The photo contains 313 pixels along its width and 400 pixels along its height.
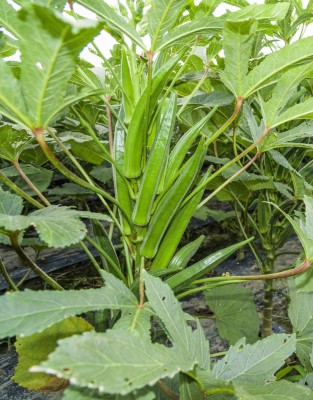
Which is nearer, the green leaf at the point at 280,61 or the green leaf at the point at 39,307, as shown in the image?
the green leaf at the point at 39,307

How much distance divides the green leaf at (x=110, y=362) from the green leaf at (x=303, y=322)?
0.41m

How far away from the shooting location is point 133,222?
0.57 metres

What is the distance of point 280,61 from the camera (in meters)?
0.50

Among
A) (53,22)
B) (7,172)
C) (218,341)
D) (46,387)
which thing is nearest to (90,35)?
(53,22)

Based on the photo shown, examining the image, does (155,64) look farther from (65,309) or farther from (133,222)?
(65,309)

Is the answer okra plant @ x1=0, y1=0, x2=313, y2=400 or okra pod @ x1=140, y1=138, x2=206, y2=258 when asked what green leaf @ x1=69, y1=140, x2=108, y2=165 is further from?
okra pod @ x1=140, y1=138, x2=206, y2=258

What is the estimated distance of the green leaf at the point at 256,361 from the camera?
426mm

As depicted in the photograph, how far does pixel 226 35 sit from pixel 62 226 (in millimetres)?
288

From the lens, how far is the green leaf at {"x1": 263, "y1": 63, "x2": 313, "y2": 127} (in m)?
0.54

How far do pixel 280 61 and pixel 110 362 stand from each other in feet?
1.34

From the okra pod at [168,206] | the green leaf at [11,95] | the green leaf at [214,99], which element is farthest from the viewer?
the green leaf at [214,99]

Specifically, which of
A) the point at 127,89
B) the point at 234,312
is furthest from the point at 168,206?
the point at 234,312

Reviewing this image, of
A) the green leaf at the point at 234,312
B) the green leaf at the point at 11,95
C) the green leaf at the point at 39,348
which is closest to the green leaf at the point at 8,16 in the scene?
the green leaf at the point at 11,95

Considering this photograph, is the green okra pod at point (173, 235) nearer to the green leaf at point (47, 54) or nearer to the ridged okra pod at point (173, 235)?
the ridged okra pod at point (173, 235)
